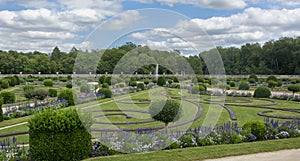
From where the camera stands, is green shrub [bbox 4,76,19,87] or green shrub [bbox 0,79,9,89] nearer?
green shrub [bbox 0,79,9,89]

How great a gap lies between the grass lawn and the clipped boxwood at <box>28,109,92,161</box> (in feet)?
2.50

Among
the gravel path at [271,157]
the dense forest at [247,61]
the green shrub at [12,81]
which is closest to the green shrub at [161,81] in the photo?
the green shrub at [12,81]

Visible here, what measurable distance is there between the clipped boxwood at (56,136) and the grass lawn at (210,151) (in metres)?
0.76

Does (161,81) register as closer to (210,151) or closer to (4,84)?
(4,84)

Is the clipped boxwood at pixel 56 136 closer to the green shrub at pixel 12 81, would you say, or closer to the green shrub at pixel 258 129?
the green shrub at pixel 258 129

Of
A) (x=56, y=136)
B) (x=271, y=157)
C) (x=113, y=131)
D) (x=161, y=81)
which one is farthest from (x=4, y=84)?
(x=271, y=157)

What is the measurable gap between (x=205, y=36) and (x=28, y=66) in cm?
5396

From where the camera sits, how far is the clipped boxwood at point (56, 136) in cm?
609

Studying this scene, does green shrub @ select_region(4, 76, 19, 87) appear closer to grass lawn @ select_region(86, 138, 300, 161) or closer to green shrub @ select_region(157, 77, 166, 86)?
green shrub @ select_region(157, 77, 166, 86)

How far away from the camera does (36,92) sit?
18.4 metres

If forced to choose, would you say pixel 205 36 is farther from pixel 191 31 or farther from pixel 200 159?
pixel 200 159

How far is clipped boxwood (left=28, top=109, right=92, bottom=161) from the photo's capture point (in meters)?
6.09

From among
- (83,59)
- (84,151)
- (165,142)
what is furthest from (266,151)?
(83,59)

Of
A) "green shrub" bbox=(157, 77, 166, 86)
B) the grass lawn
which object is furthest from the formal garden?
"green shrub" bbox=(157, 77, 166, 86)
